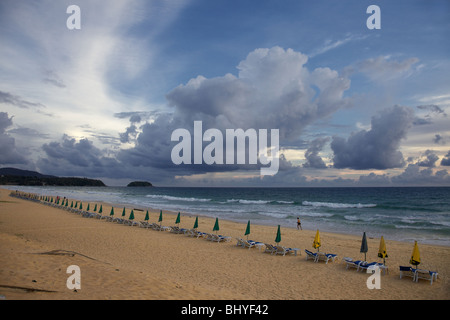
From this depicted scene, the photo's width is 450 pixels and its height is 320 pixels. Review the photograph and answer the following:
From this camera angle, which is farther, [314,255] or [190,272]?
[314,255]

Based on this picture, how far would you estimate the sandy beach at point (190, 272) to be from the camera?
22.3 ft

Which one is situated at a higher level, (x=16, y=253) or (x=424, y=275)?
(x=16, y=253)

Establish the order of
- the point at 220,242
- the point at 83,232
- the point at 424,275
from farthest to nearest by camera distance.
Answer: the point at 83,232 < the point at 220,242 < the point at 424,275

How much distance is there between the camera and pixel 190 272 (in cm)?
986

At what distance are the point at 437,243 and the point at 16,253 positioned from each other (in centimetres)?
2349

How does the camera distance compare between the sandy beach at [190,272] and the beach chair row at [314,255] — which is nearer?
the sandy beach at [190,272]

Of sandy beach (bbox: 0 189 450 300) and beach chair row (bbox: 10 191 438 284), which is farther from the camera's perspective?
beach chair row (bbox: 10 191 438 284)

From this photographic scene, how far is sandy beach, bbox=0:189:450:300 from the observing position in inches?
268

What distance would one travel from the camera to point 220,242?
16000mm
